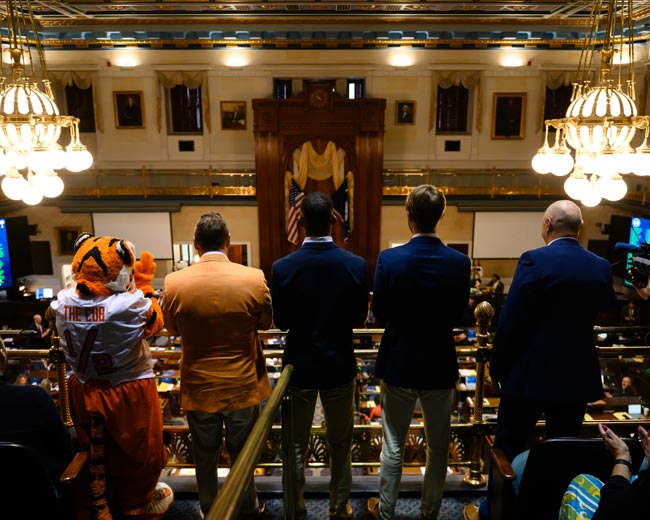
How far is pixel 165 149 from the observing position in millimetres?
14789

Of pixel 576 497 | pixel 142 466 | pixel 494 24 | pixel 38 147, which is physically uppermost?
pixel 494 24

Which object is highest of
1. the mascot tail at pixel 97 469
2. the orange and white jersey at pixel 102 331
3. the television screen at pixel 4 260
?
the orange and white jersey at pixel 102 331

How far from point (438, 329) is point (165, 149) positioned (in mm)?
13756

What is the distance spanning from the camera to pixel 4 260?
12484 mm

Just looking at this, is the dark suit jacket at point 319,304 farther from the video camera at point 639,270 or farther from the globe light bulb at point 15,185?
the globe light bulb at point 15,185

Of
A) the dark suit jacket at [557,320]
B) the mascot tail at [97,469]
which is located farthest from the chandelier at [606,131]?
the mascot tail at [97,469]

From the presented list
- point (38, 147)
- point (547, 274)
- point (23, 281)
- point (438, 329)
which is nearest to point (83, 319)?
point (438, 329)

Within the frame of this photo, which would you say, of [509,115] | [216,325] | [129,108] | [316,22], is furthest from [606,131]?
[129,108]

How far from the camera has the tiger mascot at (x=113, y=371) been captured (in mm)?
2328

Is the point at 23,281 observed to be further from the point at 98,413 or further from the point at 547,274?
the point at 547,274

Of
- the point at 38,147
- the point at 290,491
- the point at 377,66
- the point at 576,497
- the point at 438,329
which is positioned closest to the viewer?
the point at 576,497

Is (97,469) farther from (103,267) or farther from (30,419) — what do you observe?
(103,267)

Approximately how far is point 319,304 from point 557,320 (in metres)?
1.06

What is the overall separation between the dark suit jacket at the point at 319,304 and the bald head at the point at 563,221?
89cm
